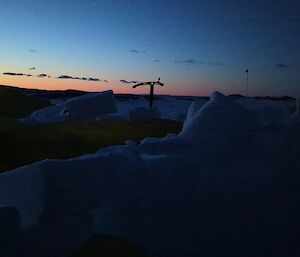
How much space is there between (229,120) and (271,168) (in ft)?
2.16

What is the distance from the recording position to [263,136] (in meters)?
4.25

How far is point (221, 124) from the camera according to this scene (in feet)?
13.7

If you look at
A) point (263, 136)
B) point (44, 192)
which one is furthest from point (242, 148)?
point (44, 192)

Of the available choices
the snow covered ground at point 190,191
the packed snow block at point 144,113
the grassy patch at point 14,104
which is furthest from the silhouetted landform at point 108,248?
the grassy patch at point 14,104

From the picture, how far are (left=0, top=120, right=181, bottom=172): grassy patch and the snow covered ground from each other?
2.61 meters

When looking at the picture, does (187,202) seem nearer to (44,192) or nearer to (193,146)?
(193,146)

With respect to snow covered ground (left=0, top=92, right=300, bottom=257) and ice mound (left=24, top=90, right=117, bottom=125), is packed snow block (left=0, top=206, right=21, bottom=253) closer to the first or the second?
snow covered ground (left=0, top=92, right=300, bottom=257)

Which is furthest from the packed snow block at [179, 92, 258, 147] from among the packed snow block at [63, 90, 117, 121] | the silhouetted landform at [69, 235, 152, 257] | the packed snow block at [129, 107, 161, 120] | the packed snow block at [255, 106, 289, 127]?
the packed snow block at [129, 107, 161, 120]

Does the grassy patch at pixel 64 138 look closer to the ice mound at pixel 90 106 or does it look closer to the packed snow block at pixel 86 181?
the packed snow block at pixel 86 181

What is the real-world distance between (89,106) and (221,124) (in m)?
9.33

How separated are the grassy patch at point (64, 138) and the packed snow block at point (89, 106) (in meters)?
3.26

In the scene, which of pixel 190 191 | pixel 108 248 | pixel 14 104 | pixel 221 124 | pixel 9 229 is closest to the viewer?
pixel 9 229

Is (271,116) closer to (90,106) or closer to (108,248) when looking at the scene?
(108,248)

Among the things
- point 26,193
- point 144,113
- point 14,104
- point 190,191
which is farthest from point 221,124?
point 14,104
